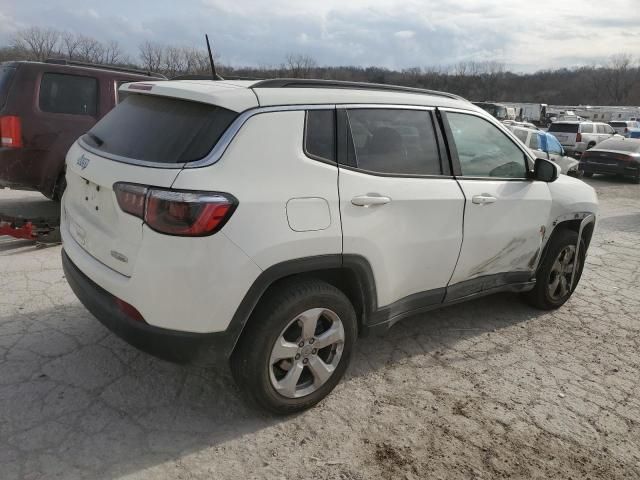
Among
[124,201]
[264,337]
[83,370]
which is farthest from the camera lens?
[83,370]

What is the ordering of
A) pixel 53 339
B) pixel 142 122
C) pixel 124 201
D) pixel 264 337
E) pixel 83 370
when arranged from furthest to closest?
pixel 53 339, pixel 83 370, pixel 142 122, pixel 264 337, pixel 124 201

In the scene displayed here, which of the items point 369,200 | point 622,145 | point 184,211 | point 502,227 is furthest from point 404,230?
point 622,145

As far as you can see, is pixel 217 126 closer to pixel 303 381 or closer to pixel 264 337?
pixel 264 337

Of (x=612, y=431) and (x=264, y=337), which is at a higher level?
(x=264, y=337)

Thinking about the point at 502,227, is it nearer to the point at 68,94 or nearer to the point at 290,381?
the point at 290,381

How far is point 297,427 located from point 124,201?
1.48 meters

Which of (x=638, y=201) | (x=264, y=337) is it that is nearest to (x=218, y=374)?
(x=264, y=337)

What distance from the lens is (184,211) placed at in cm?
226

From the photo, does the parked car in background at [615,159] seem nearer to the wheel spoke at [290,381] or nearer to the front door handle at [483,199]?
the front door handle at [483,199]

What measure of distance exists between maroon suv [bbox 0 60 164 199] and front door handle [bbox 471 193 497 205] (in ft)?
14.9

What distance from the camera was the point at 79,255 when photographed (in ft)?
9.26

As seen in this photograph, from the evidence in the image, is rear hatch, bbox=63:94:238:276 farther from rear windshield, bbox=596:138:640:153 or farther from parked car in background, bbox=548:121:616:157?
parked car in background, bbox=548:121:616:157

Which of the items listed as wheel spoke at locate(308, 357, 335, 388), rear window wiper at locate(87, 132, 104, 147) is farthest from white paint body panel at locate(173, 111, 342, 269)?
rear window wiper at locate(87, 132, 104, 147)

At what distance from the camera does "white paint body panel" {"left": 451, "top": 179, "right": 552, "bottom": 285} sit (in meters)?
3.48
